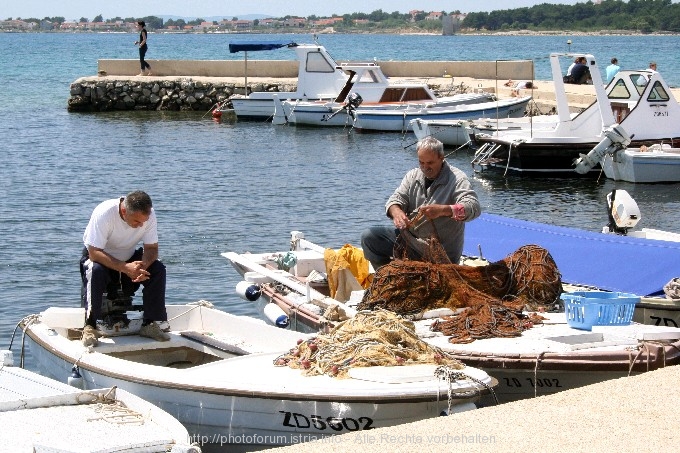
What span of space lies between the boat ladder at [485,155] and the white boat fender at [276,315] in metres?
14.4

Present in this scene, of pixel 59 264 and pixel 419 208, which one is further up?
pixel 419 208

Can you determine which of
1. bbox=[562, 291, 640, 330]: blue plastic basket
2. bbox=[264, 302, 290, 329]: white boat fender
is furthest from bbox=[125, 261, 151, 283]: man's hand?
bbox=[562, 291, 640, 330]: blue plastic basket

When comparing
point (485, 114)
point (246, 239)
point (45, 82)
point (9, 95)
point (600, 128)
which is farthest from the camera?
point (45, 82)

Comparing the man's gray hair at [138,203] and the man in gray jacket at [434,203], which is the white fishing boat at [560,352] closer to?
the man in gray jacket at [434,203]

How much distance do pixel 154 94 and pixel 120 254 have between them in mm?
32661

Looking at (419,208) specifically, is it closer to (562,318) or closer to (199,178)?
(562,318)

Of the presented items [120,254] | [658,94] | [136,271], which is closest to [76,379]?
Result: [136,271]

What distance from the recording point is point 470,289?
369 inches

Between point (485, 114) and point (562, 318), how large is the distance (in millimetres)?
23655

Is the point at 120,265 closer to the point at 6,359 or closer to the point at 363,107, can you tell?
the point at 6,359

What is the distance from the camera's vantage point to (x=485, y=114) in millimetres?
32469

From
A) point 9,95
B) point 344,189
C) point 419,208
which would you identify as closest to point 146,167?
point 344,189

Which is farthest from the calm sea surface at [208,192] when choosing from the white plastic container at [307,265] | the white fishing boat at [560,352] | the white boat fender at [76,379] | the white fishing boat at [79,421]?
the white fishing boat at [79,421]

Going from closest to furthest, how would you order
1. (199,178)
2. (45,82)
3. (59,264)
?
(59,264) < (199,178) < (45,82)
